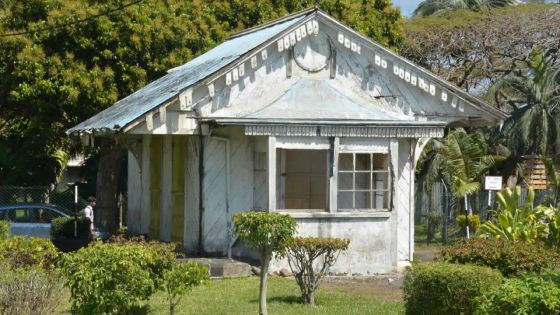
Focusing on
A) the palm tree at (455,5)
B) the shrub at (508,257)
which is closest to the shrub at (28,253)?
the shrub at (508,257)

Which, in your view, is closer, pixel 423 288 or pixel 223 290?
pixel 423 288

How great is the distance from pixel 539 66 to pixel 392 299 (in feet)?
46.9

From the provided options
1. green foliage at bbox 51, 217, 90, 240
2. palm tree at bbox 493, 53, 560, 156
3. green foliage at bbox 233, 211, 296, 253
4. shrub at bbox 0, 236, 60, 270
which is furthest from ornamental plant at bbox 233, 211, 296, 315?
palm tree at bbox 493, 53, 560, 156

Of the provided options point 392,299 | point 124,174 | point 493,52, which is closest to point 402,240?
point 392,299

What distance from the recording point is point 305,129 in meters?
19.0

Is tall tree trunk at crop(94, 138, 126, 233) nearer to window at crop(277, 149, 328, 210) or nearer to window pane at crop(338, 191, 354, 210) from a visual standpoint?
window at crop(277, 149, 328, 210)

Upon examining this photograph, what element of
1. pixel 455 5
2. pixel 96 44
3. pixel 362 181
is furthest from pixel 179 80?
pixel 455 5

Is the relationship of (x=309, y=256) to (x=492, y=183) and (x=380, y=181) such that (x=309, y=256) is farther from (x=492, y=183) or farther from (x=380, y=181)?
(x=492, y=183)

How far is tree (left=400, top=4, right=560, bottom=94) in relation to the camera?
121 feet

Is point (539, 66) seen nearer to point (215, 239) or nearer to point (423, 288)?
point (215, 239)

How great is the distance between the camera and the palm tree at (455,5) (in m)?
43.3

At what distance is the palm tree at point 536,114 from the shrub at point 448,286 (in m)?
17.4

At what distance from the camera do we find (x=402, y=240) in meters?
21.0

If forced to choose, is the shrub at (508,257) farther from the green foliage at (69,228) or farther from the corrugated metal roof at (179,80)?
the green foliage at (69,228)
